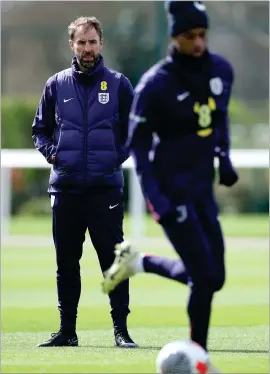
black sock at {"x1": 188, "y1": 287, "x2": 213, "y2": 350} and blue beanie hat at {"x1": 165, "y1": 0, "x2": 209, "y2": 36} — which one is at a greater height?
blue beanie hat at {"x1": 165, "y1": 0, "x2": 209, "y2": 36}

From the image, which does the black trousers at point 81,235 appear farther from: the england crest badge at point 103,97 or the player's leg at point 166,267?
the player's leg at point 166,267

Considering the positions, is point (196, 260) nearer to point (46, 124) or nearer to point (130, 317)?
point (46, 124)

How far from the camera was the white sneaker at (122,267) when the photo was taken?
25.3 feet

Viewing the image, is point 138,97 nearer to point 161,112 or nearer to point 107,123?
point 161,112

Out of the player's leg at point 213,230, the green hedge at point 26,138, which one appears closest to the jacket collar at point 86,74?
the player's leg at point 213,230

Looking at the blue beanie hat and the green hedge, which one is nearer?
the blue beanie hat

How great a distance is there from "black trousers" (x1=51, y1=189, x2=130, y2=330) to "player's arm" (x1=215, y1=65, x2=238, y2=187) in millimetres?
1662

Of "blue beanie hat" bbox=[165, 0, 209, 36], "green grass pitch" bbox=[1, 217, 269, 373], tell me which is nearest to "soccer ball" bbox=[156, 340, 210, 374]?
"green grass pitch" bbox=[1, 217, 269, 373]

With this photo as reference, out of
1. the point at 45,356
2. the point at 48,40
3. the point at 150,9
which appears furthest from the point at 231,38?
the point at 45,356

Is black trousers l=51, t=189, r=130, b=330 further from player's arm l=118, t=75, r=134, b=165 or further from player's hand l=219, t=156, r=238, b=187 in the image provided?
player's hand l=219, t=156, r=238, b=187

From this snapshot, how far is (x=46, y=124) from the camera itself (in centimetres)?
946

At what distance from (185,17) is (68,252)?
8.57ft

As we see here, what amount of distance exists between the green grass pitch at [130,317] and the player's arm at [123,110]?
4.52 feet

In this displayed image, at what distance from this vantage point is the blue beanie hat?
7.35 metres
